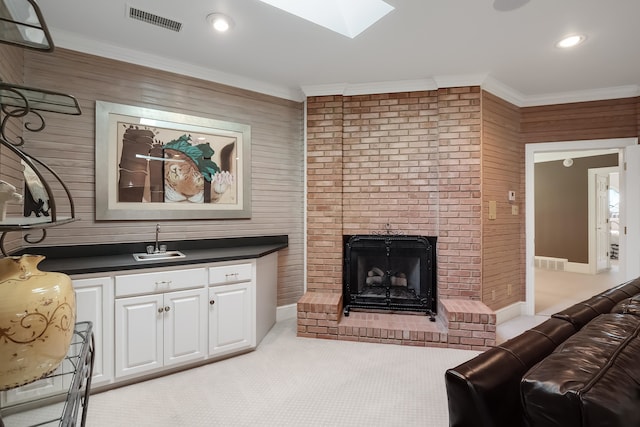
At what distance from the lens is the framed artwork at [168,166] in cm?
259

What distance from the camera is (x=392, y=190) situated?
341cm

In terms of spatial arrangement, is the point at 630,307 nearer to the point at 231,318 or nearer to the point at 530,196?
the point at 231,318

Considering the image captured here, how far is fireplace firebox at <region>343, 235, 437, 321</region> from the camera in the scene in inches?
130

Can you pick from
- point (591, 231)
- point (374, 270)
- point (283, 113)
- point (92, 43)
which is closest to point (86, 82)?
point (92, 43)

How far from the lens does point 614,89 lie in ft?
11.4

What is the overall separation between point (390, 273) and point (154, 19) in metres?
3.05

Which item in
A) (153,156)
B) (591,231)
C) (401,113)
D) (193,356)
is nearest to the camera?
(193,356)

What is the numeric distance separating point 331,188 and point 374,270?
1043 mm

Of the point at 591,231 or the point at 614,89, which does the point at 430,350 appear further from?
the point at 591,231

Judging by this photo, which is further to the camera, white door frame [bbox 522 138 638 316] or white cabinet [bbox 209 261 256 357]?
white door frame [bbox 522 138 638 316]

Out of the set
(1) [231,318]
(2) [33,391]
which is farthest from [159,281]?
(2) [33,391]

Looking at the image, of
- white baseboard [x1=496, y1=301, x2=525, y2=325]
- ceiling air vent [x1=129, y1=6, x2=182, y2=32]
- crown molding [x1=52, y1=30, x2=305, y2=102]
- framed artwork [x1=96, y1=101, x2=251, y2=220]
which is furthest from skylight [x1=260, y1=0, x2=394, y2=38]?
white baseboard [x1=496, y1=301, x2=525, y2=325]

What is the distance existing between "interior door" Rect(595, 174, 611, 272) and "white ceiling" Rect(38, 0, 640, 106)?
12.3 ft

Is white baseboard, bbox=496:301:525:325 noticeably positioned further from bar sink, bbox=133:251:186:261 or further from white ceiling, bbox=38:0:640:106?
bar sink, bbox=133:251:186:261
